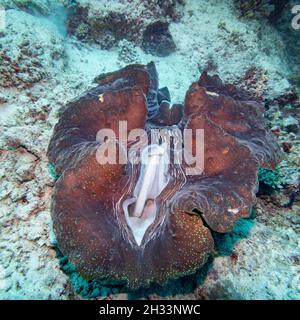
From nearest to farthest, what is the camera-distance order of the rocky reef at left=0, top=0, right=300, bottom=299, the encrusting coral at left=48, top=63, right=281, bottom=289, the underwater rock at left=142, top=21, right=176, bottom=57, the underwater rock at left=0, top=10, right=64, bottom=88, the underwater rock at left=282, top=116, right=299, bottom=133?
the encrusting coral at left=48, top=63, right=281, bottom=289, the rocky reef at left=0, top=0, right=300, bottom=299, the underwater rock at left=0, top=10, right=64, bottom=88, the underwater rock at left=282, top=116, right=299, bottom=133, the underwater rock at left=142, top=21, right=176, bottom=57

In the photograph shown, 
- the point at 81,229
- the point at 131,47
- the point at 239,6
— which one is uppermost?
the point at 239,6

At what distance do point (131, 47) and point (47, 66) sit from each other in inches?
69.6

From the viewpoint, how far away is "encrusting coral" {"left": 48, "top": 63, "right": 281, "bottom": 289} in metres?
1.68

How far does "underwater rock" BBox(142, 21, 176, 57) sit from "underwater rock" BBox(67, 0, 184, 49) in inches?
4.0

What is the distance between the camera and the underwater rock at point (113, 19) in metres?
4.49

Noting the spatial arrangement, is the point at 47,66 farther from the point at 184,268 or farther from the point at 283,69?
the point at 283,69

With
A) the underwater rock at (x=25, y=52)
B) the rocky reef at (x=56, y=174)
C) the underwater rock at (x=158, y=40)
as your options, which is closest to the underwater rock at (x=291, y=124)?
the rocky reef at (x=56, y=174)

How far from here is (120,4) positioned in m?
4.49

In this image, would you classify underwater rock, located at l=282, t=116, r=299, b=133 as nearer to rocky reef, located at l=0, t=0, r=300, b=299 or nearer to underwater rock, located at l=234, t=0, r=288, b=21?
rocky reef, located at l=0, t=0, r=300, b=299

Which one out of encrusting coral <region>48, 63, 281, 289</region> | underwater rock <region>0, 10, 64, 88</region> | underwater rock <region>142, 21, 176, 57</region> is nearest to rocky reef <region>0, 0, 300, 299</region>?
underwater rock <region>0, 10, 64, 88</region>

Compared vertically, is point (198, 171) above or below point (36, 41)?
below

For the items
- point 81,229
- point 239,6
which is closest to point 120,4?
point 239,6

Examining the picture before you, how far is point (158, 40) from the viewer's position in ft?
15.4

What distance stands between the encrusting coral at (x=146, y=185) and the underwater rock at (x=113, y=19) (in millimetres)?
2505
